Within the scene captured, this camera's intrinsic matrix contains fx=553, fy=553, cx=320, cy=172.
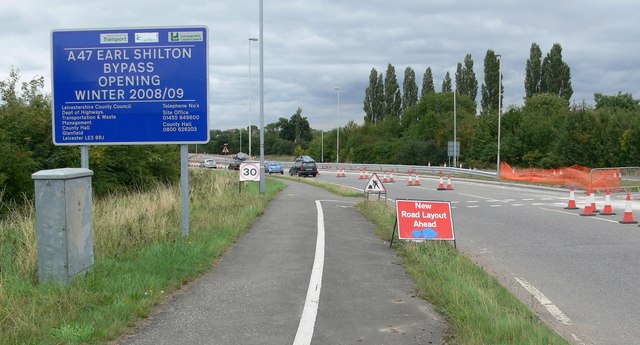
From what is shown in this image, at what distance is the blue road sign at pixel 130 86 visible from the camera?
10172 millimetres

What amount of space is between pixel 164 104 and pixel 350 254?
4534 millimetres

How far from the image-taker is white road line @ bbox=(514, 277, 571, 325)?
6273mm

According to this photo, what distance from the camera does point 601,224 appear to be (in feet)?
47.6

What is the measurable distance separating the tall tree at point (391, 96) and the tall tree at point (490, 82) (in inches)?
818

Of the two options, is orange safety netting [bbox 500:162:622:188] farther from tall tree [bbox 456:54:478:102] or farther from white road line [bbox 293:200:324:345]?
tall tree [bbox 456:54:478:102]

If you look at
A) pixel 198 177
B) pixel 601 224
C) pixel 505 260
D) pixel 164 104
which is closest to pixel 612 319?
pixel 505 260

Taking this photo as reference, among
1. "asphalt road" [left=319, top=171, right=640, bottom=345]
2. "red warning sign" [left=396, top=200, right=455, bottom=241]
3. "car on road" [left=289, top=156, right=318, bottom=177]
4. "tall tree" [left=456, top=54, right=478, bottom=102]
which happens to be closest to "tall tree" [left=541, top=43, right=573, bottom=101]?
"tall tree" [left=456, top=54, right=478, bottom=102]

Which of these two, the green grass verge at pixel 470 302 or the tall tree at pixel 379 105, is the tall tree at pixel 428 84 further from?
the green grass verge at pixel 470 302

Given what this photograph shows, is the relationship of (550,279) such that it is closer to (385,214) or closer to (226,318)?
(226,318)

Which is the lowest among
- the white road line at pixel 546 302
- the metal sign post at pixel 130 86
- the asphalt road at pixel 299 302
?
the white road line at pixel 546 302

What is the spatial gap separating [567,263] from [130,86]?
27.6ft

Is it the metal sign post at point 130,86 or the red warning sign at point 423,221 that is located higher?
the metal sign post at point 130,86

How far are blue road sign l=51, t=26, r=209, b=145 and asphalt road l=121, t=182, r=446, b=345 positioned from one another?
8.91 feet

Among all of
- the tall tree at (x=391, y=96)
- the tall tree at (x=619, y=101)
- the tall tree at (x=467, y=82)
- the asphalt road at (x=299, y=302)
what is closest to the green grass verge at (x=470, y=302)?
the asphalt road at (x=299, y=302)
